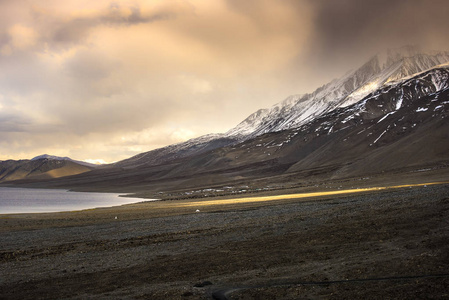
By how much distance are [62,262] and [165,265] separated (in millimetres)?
7820

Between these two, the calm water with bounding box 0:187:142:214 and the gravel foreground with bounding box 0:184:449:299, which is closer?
the gravel foreground with bounding box 0:184:449:299

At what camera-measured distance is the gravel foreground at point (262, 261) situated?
538 inches

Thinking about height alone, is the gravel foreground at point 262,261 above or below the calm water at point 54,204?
below

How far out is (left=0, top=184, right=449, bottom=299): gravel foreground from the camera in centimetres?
1366

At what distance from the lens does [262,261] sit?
19.0 m

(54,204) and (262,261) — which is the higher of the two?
(54,204)

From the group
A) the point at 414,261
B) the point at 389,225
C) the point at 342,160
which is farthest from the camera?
the point at 342,160

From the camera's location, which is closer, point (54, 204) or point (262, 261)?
point (262, 261)

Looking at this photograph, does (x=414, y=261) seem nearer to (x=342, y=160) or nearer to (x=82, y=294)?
(x=82, y=294)

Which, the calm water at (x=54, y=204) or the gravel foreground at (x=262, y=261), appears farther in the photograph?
the calm water at (x=54, y=204)

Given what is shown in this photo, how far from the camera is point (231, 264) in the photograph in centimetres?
1900

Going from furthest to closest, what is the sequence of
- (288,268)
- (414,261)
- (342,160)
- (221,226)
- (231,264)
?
(342,160) → (221,226) → (231,264) → (288,268) → (414,261)

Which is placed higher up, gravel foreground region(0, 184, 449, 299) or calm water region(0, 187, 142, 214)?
calm water region(0, 187, 142, 214)

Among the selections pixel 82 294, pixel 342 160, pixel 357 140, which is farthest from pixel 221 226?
pixel 357 140
